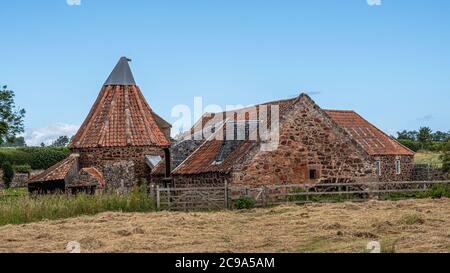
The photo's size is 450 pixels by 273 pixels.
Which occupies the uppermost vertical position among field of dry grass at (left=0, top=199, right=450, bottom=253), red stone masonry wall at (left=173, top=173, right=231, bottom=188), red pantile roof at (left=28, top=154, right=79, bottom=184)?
red pantile roof at (left=28, top=154, right=79, bottom=184)

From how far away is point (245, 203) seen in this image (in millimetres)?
29203

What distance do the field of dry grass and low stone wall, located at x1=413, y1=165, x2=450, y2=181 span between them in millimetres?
21683

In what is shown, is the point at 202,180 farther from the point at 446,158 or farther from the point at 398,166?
the point at 398,166

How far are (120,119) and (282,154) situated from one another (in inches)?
431

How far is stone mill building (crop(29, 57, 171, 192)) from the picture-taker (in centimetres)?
3803

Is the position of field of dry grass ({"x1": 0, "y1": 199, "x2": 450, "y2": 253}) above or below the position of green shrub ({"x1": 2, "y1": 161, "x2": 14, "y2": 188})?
below

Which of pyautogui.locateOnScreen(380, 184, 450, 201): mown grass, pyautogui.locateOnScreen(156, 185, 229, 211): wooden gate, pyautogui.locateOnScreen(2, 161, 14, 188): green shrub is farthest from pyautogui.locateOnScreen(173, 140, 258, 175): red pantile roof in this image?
pyautogui.locateOnScreen(2, 161, 14, 188): green shrub

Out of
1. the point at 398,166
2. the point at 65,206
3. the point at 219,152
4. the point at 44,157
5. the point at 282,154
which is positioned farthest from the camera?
the point at 44,157

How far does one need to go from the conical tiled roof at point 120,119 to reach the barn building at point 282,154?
305 cm


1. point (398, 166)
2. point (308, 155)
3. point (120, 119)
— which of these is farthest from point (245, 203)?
point (398, 166)

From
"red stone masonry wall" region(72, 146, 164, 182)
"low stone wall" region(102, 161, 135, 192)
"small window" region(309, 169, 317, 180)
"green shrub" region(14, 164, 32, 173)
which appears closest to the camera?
"small window" region(309, 169, 317, 180)

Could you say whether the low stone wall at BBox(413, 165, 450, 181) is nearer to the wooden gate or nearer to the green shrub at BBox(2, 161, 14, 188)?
the wooden gate
